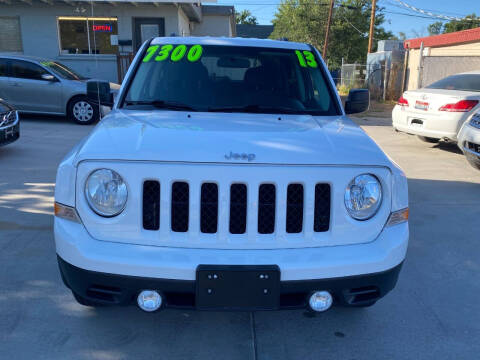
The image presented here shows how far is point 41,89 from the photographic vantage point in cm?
1061

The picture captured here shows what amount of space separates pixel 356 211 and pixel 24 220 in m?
3.61

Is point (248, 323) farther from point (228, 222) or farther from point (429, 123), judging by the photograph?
point (429, 123)

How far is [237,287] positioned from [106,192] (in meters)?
0.82

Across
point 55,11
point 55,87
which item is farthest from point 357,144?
point 55,11

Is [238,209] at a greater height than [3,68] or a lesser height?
lesser

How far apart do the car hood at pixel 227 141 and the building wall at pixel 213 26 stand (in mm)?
22871

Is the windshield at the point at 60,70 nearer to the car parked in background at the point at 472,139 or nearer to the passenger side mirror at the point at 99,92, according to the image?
the passenger side mirror at the point at 99,92

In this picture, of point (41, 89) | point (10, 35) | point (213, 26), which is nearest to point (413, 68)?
point (213, 26)

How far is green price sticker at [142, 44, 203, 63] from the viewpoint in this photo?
12.4 ft

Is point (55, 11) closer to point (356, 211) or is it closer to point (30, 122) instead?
point (30, 122)

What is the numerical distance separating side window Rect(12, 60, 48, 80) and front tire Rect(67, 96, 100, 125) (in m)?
0.93

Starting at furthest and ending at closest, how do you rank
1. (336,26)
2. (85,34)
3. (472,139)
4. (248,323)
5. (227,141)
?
(336,26)
(85,34)
(472,139)
(248,323)
(227,141)

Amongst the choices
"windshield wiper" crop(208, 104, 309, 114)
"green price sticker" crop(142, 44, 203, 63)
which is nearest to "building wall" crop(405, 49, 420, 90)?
"green price sticker" crop(142, 44, 203, 63)

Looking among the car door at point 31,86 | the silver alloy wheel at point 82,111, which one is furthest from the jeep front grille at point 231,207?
the car door at point 31,86
